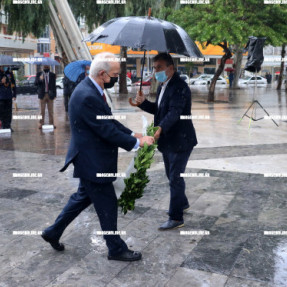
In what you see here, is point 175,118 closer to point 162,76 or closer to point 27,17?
point 162,76

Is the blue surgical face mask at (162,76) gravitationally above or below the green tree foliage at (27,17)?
below

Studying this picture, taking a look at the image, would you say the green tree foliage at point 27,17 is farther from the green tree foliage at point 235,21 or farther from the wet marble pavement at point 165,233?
the wet marble pavement at point 165,233

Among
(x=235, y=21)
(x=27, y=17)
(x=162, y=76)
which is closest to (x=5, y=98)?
(x=162, y=76)

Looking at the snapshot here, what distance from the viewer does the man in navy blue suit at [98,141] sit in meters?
3.36

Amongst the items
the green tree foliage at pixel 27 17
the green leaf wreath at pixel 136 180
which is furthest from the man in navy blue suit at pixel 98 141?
the green tree foliage at pixel 27 17

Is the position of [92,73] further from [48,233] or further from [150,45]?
[48,233]

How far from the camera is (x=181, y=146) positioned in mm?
4293

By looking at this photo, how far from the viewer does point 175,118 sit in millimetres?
4168

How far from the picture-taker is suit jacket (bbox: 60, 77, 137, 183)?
3.35 metres

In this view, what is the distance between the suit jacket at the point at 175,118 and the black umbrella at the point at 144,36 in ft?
1.13

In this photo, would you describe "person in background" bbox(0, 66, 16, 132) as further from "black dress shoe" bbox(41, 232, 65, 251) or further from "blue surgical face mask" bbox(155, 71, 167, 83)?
"black dress shoe" bbox(41, 232, 65, 251)

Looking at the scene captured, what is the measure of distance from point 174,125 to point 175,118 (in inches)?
7.2

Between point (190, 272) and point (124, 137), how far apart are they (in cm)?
128

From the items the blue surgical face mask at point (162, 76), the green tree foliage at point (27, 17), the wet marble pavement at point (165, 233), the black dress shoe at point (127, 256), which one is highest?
the green tree foliage at point (27, 17)
